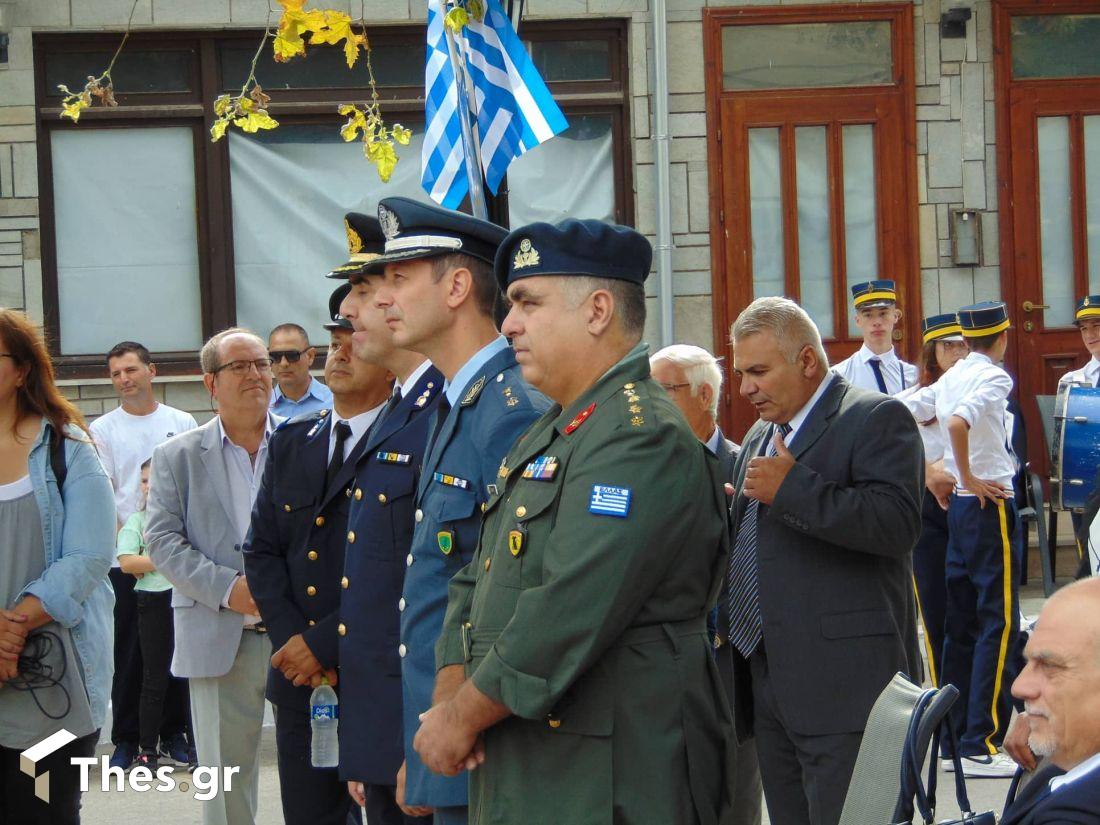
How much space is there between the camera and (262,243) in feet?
40.5

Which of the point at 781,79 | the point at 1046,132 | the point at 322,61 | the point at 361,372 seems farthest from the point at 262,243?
the point at 361,372

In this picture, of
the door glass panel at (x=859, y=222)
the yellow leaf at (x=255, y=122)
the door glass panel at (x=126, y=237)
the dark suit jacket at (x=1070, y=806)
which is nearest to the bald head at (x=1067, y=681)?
the dark suit jacket at (x=1070, y=806)

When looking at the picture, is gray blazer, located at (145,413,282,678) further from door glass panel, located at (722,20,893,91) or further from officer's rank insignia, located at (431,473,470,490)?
door glass panel, located at (722,20,893,91)

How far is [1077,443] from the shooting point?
31.1 ft

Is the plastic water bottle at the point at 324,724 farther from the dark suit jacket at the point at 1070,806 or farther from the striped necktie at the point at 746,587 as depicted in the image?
the dark suit jacket at the point at 1070,806

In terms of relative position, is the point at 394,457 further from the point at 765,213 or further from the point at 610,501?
the point at 765,213

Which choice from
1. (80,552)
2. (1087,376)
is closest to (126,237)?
(1087,376)

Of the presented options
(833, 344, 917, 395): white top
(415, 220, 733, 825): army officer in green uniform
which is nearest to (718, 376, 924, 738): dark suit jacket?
(415, 220, 733, 825): army officer in green uniform

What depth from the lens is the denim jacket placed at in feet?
17.2

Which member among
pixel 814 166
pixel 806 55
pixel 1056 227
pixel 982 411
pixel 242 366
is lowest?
pixel 982 411

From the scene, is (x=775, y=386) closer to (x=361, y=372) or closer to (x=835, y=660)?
(x=835, y=660)

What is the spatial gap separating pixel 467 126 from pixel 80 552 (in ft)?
6.33

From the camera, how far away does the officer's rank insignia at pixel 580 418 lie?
3.58 metres

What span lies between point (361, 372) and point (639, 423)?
1.97 m
